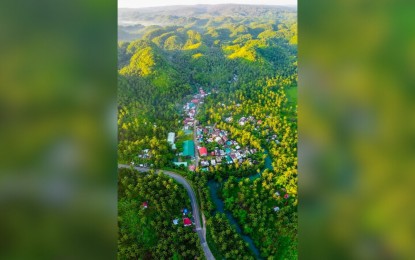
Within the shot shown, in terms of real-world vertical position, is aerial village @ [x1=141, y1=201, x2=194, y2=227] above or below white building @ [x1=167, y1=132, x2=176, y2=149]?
below

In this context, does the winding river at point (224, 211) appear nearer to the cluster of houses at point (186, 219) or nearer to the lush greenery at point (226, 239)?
the lush greenery at point (226, 239)

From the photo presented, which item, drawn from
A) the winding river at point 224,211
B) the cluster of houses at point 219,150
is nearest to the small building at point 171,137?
the cluster of houses at point 219,150

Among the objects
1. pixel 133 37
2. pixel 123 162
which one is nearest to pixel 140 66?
pixel 133 37

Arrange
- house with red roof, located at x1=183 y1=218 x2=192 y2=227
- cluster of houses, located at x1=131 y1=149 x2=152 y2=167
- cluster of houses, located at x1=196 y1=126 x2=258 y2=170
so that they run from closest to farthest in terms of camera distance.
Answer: cluster of houses, located at x1=131 y1=149 x2=152 y2=167 < house with red roof, located at x1=183 y1=218 x2=192 y2=227 < cluster of houses, located at x1=196 y1=126 x2=258 y2=170

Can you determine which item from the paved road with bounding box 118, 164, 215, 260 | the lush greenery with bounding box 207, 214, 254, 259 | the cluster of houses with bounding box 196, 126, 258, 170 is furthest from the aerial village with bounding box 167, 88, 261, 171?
the lush greenery with bounding box 207, 214, 254, 259

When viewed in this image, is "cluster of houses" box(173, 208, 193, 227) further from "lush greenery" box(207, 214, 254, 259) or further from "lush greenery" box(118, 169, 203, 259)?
"lush greenery" box(207, 214, 254, 259)

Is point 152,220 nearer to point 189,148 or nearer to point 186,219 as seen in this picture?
point 186,219
